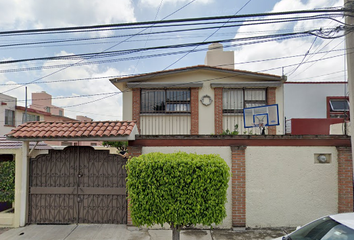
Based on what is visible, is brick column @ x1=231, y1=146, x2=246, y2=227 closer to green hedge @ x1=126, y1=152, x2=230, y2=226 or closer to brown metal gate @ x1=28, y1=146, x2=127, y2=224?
green hedge @ x1=126, y1=152, x2=230, y2=226

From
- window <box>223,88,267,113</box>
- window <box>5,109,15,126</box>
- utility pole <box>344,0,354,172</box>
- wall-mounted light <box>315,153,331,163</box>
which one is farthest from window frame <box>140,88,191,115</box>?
window <box>5,109,15,126</box>

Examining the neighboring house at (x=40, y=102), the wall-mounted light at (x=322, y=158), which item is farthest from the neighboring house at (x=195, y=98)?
the neighboring house at (x=40, y=102)

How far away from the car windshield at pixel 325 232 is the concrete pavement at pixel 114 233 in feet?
5.99

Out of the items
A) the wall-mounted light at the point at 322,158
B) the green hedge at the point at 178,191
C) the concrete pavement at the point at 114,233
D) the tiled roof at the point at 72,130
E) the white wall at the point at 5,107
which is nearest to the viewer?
the green hedge at the point at 178,191

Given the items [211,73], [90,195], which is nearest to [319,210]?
[90,195]

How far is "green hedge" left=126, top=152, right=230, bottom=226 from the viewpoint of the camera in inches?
156

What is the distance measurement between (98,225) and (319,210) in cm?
602

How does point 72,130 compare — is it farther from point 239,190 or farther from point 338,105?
point 338,105

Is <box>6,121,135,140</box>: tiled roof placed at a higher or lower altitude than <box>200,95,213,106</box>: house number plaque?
lower

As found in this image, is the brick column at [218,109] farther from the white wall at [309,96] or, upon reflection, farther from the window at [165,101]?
the white wall at [309,96]

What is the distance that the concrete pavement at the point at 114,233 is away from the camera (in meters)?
5.01

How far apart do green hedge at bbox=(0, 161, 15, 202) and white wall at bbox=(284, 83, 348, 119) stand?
14.0 meters

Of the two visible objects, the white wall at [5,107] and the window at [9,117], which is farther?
the window at [9,117]

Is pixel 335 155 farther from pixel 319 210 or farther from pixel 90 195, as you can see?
pixel 90 195
